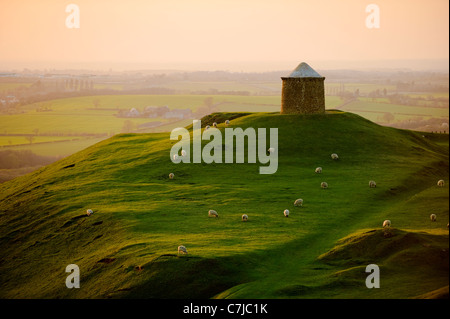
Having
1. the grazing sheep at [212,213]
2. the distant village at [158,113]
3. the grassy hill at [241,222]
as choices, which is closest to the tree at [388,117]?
the distant village at [158,113]

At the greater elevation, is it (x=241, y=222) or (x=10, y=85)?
(x=10, y=85)

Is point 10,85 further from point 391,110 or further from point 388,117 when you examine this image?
point 391,110

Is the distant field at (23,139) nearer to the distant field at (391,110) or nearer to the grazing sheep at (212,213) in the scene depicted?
the distant field at (391,110)

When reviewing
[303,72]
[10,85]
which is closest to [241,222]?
[303,72]

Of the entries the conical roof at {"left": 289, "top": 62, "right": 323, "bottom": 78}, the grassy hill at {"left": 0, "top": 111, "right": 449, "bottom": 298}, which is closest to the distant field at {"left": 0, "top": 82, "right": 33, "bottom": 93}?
the grassy hill at {"left": 0, "top": 111, "right": 449, "bottom": 298}

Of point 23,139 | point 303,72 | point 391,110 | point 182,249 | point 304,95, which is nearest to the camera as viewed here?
point 182,249
